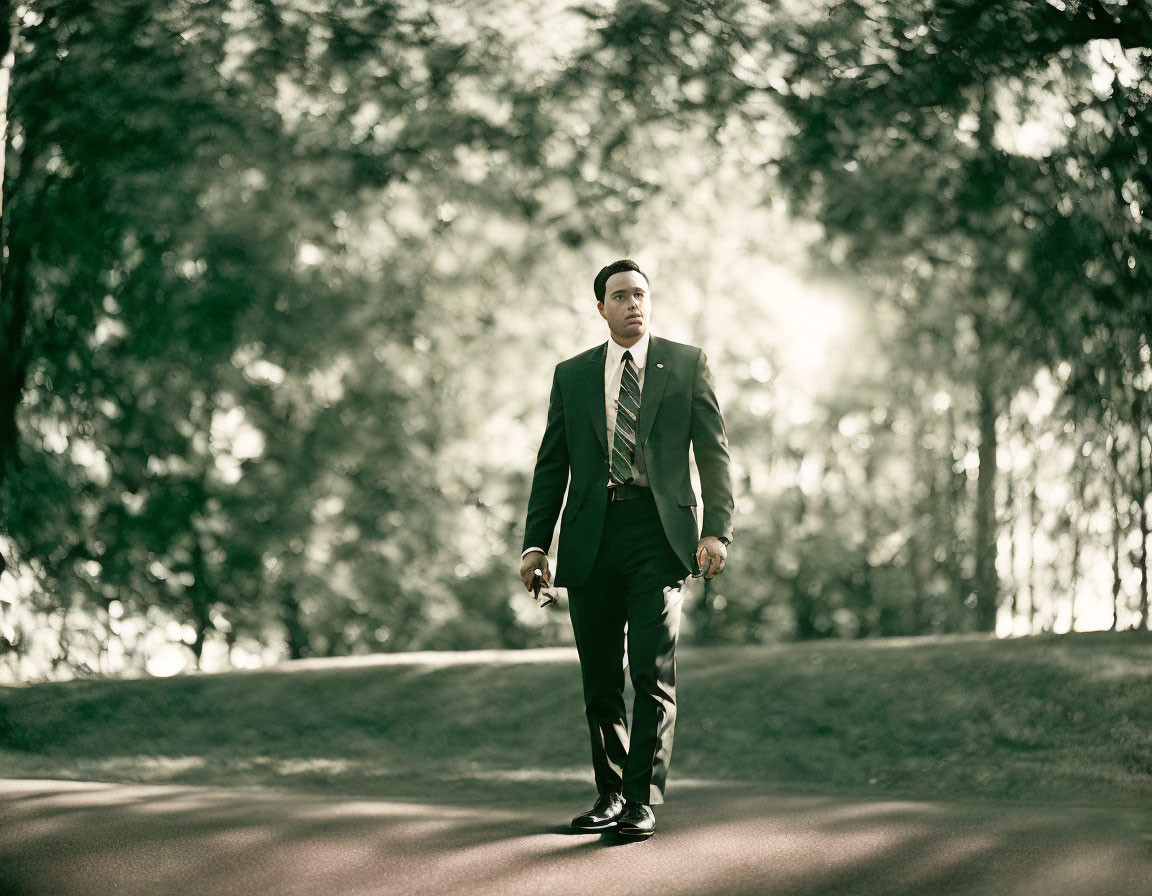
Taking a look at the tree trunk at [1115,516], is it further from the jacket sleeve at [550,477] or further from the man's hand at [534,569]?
the man's hand at [534,569]

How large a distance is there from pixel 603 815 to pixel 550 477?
957 millimetres

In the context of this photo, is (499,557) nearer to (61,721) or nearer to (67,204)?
(61,721)

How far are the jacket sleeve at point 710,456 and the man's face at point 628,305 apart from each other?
0.20 meters

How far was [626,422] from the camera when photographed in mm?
3088

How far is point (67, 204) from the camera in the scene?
5.95 metres

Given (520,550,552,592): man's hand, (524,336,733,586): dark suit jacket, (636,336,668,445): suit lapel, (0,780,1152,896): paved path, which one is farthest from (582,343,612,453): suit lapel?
(0,780,1152,896): paved path

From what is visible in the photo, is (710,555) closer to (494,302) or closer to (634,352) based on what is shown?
(634,352)

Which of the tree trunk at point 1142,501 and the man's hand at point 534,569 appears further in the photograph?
the tree trunk at point 1142,501

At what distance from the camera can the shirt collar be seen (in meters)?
3.16

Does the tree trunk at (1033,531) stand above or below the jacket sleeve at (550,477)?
below

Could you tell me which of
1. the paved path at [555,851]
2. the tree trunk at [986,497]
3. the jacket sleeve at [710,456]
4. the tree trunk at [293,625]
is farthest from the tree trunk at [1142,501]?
the tree trunk at [293,625]

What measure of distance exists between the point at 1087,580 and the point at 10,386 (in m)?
5.42

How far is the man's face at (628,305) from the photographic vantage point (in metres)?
3.11

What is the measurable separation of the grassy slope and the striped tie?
5.65 feet
